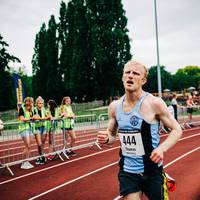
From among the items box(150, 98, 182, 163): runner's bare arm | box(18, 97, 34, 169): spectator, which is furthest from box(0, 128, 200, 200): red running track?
box(150, 98, 182, 163): runner's bare arm

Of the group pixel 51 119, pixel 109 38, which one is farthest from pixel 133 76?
pixel 109 38

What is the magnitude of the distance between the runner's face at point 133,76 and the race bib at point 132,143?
0.40 m

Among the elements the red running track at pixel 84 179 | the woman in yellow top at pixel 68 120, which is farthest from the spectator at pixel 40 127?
the woman in yellow top at pixel 68 120

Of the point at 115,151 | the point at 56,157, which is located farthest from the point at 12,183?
the point at 115,151

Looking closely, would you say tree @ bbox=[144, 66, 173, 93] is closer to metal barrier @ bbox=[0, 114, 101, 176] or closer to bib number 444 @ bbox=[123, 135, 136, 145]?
metal barrier @ bbox=[0, 114, 101, 176]

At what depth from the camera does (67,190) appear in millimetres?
6430

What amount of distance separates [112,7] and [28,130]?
36.2 metres

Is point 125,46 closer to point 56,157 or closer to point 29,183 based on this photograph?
point 56,157

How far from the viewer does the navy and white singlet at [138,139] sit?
2.84 metres

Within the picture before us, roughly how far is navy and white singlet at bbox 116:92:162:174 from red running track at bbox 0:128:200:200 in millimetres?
2982

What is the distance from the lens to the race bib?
9.37 feet

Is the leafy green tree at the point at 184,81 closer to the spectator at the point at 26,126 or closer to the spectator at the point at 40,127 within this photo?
the spectator at the point at 40,127

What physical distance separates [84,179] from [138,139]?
4.68m

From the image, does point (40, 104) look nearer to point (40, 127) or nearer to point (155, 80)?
Result: point (40, 127)
